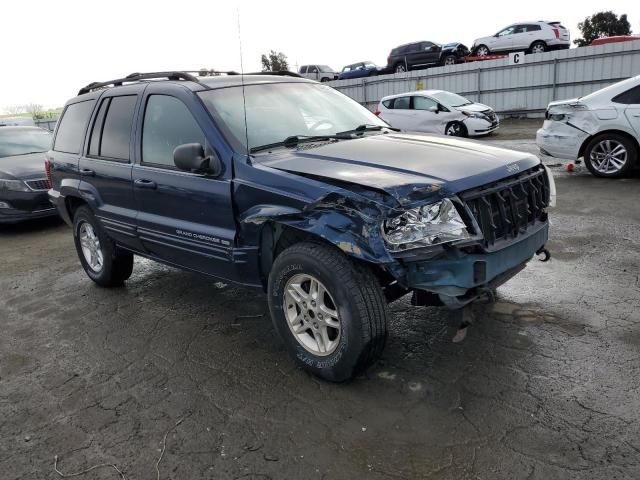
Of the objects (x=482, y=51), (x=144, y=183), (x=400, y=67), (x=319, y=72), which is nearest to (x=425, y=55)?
(x=400, y=67)

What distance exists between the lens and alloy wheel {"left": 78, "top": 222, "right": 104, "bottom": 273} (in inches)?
205

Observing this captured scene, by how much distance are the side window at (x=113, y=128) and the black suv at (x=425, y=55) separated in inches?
915

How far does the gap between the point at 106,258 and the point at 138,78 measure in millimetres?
1744

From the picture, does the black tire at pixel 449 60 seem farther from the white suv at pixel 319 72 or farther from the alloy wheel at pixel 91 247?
the alloy wheel at pixel 91 247

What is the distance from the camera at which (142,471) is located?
8.46 feet

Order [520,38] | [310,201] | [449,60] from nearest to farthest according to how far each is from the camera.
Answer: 1. [310,201]
2. [520,38]
3. [449,60]

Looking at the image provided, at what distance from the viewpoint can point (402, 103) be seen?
16.6 meters

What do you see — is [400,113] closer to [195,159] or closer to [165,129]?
[165,129]

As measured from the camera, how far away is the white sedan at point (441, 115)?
15.5m

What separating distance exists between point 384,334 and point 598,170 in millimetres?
7237

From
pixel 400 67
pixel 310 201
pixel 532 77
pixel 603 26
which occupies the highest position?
pixel 603 26

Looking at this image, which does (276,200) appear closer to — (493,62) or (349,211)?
(349,211)

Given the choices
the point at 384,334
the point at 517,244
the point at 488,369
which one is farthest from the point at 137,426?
the point at 517,244

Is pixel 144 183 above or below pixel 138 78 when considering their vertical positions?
below
